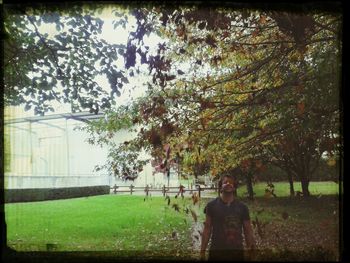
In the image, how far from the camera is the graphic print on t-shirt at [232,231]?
213cm

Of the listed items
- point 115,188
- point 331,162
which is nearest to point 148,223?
point 115,188

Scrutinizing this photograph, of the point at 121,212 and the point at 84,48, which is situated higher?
the point at 84,48

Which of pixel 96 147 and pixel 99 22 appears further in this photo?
pixel 96 147

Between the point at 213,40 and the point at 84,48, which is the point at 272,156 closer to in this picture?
the point at 213,40

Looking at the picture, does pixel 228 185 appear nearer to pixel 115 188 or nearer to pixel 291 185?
pixel 291 185

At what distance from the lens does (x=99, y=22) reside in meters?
2.16

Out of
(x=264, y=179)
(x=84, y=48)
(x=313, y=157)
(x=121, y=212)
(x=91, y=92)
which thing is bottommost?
(x=121, y=212)

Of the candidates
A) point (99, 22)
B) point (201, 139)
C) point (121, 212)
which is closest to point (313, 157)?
point (201, 139)

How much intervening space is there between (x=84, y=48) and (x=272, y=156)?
1.54 metres

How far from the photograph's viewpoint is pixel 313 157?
2285 mm

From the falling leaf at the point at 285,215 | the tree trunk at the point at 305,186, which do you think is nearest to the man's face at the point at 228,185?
the falling leaf at the point at 285,215

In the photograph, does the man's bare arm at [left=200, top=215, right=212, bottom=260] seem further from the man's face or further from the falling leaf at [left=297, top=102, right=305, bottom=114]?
the falling leaf at [left=297, top=102, right=305, bottom=114]

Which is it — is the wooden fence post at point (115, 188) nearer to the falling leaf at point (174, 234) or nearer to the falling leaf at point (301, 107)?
the falling leaf at point (174, 234)

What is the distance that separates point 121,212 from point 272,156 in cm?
114
